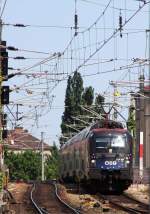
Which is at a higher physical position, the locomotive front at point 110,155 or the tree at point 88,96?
the tree at point 88,96

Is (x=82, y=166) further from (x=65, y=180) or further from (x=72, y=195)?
(x=65, y=180)

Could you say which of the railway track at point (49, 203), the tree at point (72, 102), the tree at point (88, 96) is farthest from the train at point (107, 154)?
the tree at point (88, 96)

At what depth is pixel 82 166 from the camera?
35.6 metres

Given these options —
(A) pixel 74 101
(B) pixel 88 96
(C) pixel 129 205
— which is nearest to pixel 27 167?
(B) pixel 88 96

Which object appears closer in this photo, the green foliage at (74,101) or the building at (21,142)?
the building at (21,142)

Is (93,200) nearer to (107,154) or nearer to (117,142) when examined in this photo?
(107,154)

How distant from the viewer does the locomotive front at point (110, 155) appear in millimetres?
32938

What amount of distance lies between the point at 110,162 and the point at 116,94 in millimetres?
12834

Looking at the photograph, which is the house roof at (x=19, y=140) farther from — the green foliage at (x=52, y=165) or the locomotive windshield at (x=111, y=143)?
the locomotive windshield at (x=111, y=143)

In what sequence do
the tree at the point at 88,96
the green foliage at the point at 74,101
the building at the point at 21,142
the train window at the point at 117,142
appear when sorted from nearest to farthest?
the train window at the point at 117,142, the building at the point at 21,142, the green foliage at the point at 74,101, the tree at the point at 88,96

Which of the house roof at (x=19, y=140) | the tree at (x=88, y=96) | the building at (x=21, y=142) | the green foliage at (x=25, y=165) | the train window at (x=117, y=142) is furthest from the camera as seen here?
the green foliage at (x=25, y=165)

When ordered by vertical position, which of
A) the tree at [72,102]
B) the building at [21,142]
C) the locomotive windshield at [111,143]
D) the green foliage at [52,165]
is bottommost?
the green foliage at [52,165]

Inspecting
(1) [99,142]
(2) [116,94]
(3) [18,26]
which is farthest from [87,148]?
(2) [116,94]

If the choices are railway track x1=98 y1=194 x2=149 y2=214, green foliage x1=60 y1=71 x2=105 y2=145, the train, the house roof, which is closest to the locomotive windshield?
the train
